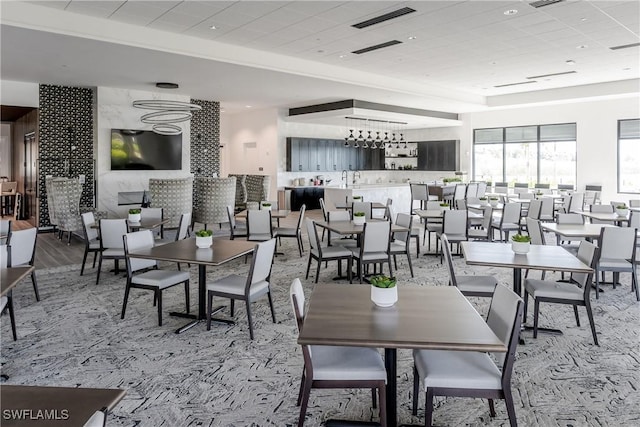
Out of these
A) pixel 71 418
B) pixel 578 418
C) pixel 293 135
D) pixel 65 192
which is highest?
pixel 293 135

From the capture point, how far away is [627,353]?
386 cm

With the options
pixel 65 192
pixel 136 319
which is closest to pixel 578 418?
pixel 136 319

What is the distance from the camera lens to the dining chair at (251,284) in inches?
161

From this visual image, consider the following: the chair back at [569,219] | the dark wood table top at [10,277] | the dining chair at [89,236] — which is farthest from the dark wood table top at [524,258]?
the dining chair at [89,236]

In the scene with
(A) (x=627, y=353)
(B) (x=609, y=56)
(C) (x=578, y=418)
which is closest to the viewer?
(C) (x=578, y=418)

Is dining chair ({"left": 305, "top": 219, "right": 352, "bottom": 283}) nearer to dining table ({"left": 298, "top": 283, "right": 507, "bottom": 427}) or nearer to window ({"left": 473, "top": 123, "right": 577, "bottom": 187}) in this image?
dining table ({"left": 298, "top": 283, "right": 507, "bottom": 427})

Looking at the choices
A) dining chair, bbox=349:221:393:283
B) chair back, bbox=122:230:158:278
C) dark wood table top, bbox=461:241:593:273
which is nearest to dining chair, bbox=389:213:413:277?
dining chair, bbox=349:221:393:283

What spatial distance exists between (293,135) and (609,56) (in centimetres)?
913

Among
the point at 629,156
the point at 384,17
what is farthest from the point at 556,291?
the point at 629,156

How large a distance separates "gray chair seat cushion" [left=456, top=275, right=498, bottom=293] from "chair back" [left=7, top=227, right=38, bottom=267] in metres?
4.57

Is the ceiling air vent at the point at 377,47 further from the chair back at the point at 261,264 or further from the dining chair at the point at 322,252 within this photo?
the chair back at the point at 261,264

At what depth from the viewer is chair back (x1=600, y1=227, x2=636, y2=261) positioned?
5086 mm

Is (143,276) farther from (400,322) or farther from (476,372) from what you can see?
(476,372)

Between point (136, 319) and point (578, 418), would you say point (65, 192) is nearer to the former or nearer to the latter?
point (136, 319)
